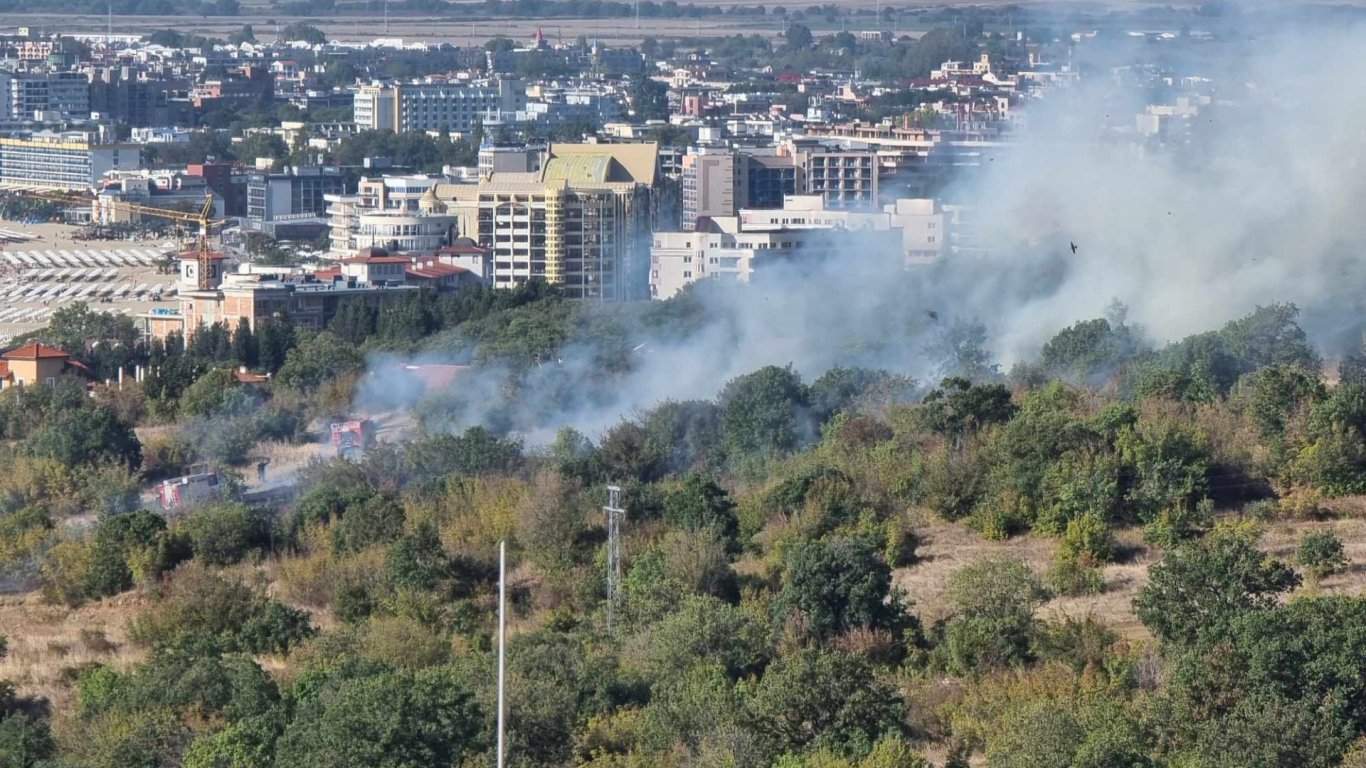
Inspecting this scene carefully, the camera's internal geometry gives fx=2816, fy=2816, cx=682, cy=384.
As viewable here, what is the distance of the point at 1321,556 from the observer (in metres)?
10.7

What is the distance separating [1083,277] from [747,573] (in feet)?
23.4

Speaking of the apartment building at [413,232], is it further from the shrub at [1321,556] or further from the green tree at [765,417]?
the shrub at [1321,556]

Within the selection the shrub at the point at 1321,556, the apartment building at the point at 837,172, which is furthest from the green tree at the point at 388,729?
the apartment building at the point at 837,172

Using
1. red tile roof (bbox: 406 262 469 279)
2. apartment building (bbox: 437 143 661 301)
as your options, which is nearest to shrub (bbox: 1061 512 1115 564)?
red tile roof (bbox: 406 262 469 279)

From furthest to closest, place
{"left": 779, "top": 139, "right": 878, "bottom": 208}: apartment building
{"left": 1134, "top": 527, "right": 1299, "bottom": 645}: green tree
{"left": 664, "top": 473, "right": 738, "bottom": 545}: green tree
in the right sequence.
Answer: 1. {"left": 779, "top": 139, "right": 878, "bottom": 208}: apartment building
2. {"left": 664, "top": 473, "right": 738, "bottom": 545}: green tree
3. {"left": 1134, "top": 527, "right": 1299, "bottom": 645}: green tree

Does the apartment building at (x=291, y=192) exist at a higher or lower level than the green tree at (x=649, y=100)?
lower

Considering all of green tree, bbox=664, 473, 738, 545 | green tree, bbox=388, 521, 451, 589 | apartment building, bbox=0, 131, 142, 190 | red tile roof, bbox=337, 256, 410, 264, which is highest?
green tree, bbox=664, 473, 738, 545

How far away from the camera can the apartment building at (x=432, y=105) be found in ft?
178

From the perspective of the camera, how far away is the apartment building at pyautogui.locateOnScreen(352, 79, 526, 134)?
178 feet

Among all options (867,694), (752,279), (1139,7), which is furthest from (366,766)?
(1139,7)

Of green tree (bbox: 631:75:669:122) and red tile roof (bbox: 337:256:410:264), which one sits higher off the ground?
green tree (bbox: 631:75:669:122)

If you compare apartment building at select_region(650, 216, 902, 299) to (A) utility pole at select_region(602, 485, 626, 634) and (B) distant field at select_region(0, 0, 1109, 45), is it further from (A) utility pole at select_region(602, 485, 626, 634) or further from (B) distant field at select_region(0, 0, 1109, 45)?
(B) distant field at select_region(0, 0, 1109, 45)

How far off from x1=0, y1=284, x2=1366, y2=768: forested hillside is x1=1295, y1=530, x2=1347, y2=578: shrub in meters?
0.01

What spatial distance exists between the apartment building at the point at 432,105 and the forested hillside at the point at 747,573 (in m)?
37.5
